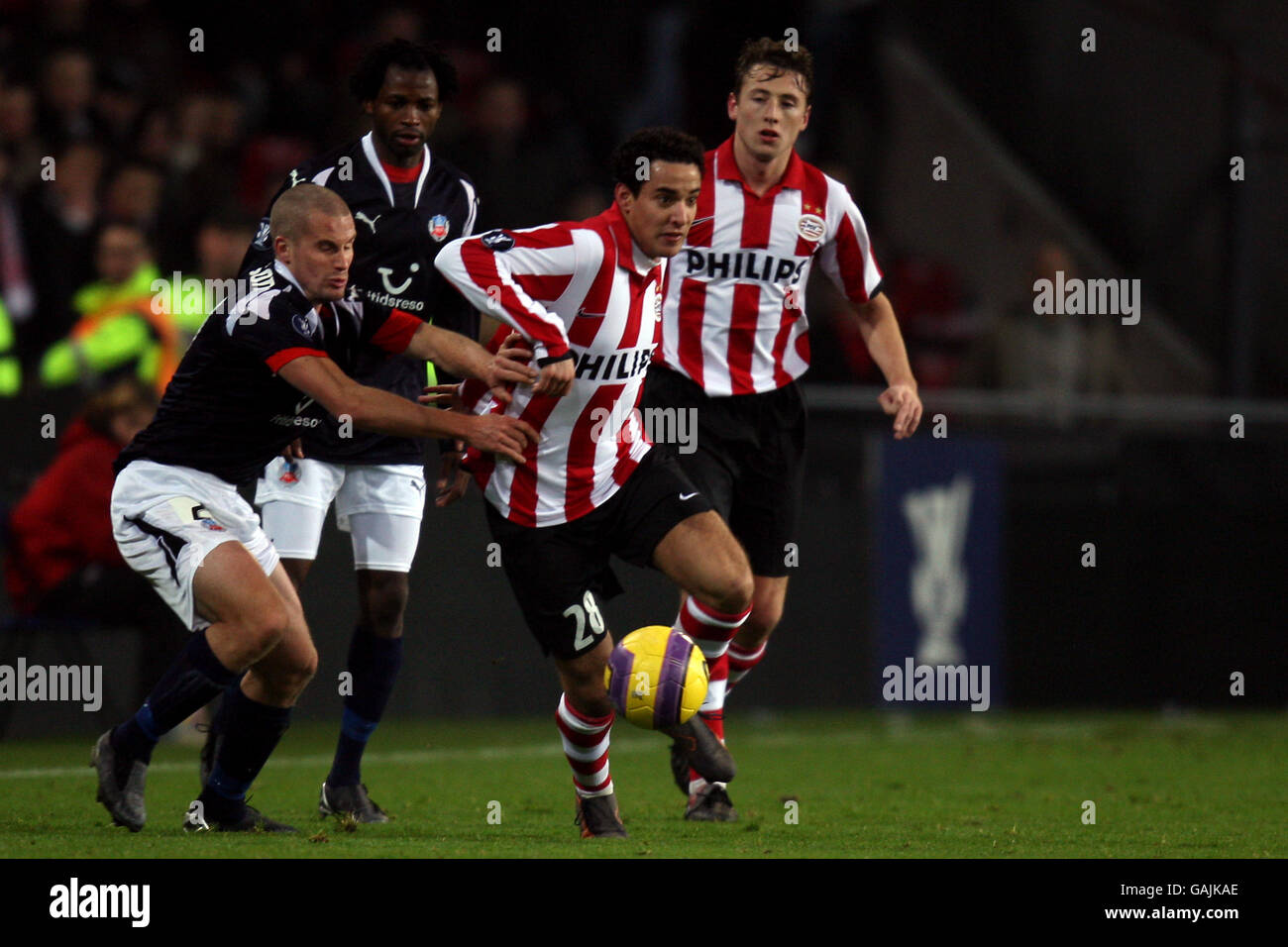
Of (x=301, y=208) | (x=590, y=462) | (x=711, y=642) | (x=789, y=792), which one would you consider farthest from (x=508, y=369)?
(x=789, y=792)

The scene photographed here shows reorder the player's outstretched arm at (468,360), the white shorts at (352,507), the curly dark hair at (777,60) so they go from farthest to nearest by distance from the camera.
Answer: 1. the curly dark hair at (777,60)
2. the white shorts at (352,507)
3. the player's outstretched arm at (468,360)

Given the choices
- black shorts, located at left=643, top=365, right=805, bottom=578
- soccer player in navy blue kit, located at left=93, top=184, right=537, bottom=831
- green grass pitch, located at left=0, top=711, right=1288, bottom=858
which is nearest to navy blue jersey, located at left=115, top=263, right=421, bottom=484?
soccer player in navy blue kit, located at left=93, top=184, right=537, bottom=831

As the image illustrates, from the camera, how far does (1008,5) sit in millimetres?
15859

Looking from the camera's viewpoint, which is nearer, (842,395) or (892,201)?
(842,395)

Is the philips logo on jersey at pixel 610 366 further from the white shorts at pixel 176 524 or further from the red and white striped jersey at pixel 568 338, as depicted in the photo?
the white shorts at pixel 176 524

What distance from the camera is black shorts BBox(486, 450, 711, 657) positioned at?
19.8 feet

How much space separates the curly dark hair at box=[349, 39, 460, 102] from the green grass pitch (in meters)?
2.63

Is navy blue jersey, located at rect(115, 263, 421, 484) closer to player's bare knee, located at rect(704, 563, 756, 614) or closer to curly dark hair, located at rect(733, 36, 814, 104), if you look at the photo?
player's bare knee, located at rect(704, 563, 756, 614)

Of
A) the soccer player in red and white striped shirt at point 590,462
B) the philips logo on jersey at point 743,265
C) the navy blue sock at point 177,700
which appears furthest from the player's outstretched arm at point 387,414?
the philips logo on jersey at point 743,265

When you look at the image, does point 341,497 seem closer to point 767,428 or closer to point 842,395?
point 767,428

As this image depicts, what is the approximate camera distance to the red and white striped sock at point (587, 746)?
243 inches

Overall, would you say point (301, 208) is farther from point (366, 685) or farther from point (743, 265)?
point (743, 265)

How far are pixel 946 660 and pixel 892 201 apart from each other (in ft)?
17.6
